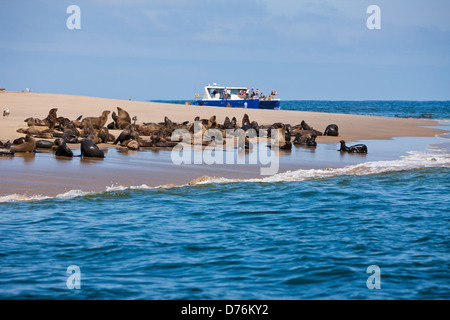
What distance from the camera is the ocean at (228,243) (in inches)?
209

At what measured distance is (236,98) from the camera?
165ft

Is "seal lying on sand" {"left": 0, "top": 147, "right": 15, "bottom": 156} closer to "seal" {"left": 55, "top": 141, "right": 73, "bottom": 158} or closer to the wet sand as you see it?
the wet sand

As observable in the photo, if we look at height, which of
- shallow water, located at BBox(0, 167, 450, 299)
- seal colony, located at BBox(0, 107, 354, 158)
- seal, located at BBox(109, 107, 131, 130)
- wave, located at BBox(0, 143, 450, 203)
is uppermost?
seal, located at BBox(109, 107, 131, 130)

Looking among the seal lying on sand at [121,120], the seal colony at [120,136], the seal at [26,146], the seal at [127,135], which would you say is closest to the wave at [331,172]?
the seal colony at [120,136]

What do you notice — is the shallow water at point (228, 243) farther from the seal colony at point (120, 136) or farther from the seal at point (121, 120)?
the seal at point (121, 120)

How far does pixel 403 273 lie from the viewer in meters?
5.81

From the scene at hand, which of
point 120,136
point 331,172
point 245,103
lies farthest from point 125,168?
point 245,103

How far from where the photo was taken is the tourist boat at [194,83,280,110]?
49.0 m

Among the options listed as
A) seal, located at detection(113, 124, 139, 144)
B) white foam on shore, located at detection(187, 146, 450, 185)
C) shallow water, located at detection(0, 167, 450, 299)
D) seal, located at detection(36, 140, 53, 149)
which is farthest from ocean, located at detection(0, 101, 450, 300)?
seal, located at detection(113, 124, 139, 144)

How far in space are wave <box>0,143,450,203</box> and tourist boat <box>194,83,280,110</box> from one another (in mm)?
31730

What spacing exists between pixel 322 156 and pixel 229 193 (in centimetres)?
653
